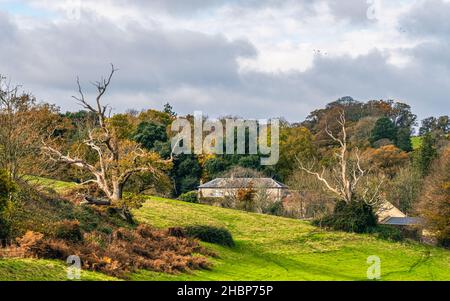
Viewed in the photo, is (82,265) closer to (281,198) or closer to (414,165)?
(281,198)

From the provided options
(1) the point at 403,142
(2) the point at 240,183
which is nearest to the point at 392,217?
(2) the point at 240,183

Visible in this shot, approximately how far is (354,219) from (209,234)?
12950 mm

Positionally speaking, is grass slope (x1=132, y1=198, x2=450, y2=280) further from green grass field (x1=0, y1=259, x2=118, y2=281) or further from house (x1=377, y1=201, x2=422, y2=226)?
house (x1=377, y1=201, x2=422, y2=226)

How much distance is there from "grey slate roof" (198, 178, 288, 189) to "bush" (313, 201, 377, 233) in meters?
24.5

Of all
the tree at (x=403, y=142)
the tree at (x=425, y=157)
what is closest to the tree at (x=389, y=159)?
the tree at (x=425, y=157)

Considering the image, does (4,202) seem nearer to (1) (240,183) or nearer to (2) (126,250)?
A: (2) (126,250)

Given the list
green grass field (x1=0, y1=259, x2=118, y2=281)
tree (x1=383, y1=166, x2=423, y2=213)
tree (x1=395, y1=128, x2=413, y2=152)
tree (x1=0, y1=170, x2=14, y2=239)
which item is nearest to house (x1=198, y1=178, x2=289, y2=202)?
tree (x1=383, y1=166, x2=423, y2=213)

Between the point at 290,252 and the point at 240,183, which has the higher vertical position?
the point at 240,183

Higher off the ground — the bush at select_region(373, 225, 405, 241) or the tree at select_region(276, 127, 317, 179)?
the tree at select_region(276, 127, 317, 179)

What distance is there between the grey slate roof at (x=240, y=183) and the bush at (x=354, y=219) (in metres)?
24.5

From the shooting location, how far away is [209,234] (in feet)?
124

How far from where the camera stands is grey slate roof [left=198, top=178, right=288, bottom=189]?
73912 millimetres

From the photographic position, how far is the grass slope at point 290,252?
31.9 meters

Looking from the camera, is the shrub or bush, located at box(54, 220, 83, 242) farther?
bush, located at box(54, 220, 83, 242)
